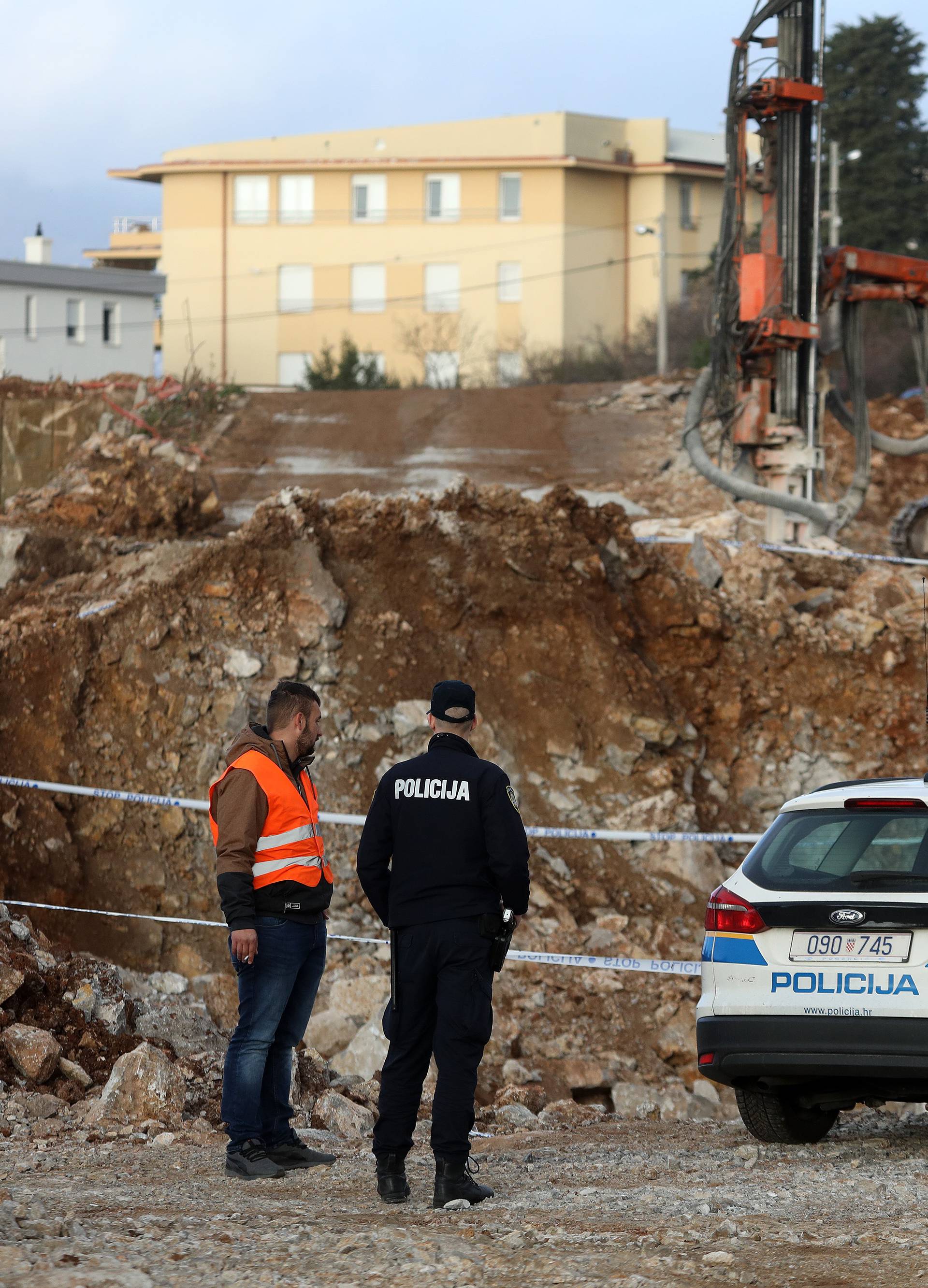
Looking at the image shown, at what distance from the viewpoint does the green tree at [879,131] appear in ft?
172

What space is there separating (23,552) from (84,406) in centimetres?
912

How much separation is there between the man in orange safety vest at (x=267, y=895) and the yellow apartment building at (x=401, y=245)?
1945 inches

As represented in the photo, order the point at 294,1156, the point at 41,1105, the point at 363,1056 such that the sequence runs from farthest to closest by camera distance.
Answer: the point at 363,1056 < the point at 41,1105 < the point at 294,1156

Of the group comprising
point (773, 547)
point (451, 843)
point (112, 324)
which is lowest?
point (451, 843)

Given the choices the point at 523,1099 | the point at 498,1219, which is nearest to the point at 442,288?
the point at 523,1099

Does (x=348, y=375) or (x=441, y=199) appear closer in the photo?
(x=348, y=375)

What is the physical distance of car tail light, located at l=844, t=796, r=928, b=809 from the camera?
6246mm

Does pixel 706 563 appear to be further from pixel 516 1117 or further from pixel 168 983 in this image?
pixel 516 1117

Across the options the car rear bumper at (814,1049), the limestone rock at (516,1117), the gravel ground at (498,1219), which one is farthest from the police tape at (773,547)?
the gravel ground at (498,1219)

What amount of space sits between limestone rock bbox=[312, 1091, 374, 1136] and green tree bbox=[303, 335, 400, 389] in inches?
1539

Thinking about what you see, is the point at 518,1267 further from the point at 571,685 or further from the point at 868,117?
the point at 868,117

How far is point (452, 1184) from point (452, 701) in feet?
5.57

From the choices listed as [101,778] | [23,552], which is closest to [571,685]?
[101,778]

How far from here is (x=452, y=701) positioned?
223 inches
